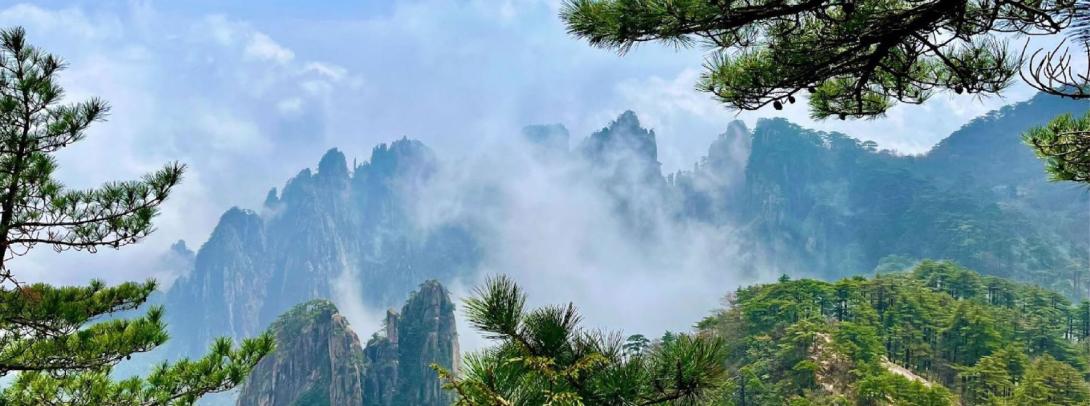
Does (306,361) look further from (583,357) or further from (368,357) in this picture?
(583,357)

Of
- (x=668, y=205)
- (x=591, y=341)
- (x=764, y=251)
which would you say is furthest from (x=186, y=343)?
(x=591, y=341)

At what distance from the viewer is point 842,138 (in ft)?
375

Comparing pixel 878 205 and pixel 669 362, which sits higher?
pixel 878 205

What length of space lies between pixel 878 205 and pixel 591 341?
4581 inches

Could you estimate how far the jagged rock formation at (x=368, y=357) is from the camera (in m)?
47.4

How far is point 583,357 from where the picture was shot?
8.30 feet

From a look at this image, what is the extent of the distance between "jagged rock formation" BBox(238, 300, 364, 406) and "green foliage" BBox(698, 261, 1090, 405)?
98.8 feet

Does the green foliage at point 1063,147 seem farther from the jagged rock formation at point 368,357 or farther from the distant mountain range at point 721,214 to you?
the distant mountain range at point 721,214

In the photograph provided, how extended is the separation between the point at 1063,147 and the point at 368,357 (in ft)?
169

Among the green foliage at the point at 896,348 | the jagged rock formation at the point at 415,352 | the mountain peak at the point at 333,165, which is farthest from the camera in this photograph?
the mountain peak at the point at 333,165

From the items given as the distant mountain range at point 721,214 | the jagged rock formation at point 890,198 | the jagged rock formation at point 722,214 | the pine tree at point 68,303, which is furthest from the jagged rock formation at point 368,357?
the jagged rock formation at point 890,198

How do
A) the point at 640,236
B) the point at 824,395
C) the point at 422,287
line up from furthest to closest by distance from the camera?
the point at 640,236
the point at 422,287
the point at 824,395

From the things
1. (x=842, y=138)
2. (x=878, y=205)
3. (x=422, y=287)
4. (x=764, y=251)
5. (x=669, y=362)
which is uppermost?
(x=842, y=138)

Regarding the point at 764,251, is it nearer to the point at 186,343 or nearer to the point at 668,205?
A: the point at 668,205
